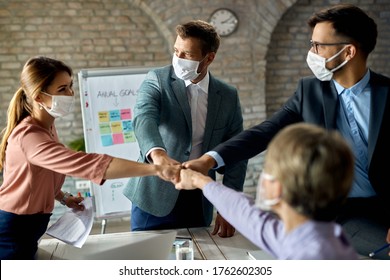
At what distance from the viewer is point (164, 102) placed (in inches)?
91.5

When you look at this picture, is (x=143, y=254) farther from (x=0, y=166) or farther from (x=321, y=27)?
(x=321, y=27)

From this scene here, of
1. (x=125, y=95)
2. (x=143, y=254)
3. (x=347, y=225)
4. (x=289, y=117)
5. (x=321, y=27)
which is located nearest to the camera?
(x=143, y=254)

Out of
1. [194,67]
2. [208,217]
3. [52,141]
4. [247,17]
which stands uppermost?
[247,17]

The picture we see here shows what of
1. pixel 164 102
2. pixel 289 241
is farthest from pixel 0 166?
pixel 289 241

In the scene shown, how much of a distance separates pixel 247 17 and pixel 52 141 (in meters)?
3.97

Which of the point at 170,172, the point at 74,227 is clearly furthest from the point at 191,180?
the point at 74,227

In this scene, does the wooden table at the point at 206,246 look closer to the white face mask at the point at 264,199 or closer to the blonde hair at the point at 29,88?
the blonde hair at the point at 29,88

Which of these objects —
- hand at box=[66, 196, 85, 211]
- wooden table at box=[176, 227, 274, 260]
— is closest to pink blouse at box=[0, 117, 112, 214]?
hand at box=[66, 196, 85, 211]

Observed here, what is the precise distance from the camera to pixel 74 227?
181 centimetres

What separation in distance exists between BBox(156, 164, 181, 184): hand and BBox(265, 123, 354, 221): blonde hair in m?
0.90

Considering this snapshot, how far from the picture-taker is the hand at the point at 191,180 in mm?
1513

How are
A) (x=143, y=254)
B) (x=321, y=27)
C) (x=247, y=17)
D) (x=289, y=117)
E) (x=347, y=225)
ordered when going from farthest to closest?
(x=247, y=17) → (x=289, y=117) → (x=321, y=27) → (x=347, y=225) → (x=143, y=254)

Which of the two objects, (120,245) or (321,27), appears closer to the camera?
(120,245)

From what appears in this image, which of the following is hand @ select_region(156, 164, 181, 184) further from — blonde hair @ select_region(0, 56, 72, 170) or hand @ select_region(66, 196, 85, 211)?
blonde hair @ select_region(0, 56, 72, 170)
